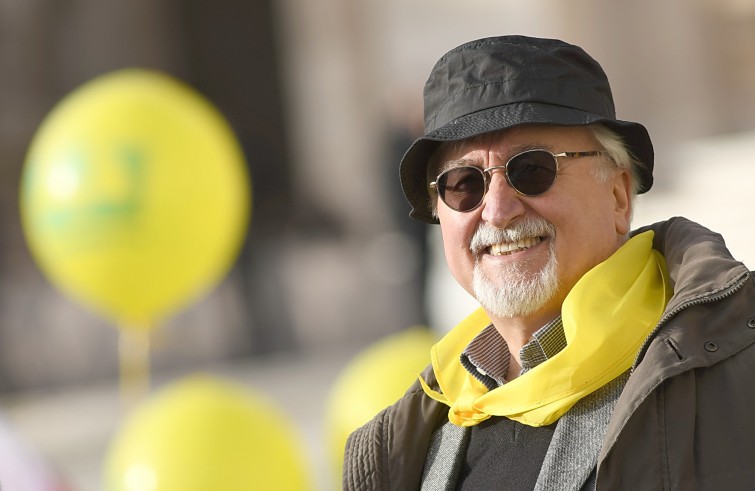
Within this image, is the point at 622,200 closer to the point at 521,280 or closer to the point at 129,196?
the point at 521,280

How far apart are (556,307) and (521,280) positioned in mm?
83

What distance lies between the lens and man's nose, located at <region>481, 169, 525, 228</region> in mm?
2059

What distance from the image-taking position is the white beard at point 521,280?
2061mm

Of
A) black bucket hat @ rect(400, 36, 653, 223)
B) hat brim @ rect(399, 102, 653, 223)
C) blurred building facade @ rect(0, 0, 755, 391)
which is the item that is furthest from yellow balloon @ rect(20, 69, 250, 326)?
blurred building facade @ rect(0, 0, 755, 391)

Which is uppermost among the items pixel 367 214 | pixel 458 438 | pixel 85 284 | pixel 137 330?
pixel 458 438

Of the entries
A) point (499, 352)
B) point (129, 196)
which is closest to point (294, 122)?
point (129, 196)

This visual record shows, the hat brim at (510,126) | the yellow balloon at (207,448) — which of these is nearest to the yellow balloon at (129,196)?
the yellow balloon at (207,448)

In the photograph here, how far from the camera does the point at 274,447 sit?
12.9 ft

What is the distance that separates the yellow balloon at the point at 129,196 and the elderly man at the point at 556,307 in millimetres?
2747

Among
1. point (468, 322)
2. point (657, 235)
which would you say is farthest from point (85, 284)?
point (657, 235)

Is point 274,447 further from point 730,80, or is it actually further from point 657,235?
point 730,80

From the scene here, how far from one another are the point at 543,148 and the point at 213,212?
316 centimetres

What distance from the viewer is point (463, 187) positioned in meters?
2.12

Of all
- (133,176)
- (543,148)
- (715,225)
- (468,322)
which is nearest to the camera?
(543,148)
